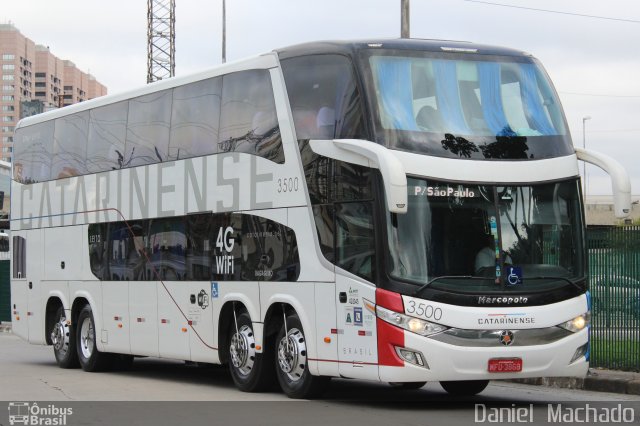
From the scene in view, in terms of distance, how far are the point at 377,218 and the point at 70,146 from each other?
31.8ft

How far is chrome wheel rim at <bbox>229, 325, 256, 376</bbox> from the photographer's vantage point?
15.8 metres

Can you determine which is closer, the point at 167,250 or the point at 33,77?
the point at 167,250

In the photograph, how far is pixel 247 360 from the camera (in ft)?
52.2

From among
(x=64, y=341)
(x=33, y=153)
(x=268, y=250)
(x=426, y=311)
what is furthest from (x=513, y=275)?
(x=33, y=153)

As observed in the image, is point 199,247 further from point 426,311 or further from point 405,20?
point 405,20

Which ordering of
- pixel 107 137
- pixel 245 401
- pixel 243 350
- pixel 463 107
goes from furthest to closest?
pixel 107 137
pixel 243 350
pixel 245 401
pixel 463 107

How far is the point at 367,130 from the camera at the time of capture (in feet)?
44.3

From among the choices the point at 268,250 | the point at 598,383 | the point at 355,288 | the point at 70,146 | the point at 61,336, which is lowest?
the point at 598,383

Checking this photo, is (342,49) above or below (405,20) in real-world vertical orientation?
below

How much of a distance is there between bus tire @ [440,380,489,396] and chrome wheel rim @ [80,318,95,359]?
7426 mm

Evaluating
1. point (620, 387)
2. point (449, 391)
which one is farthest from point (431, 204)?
point (620, 387)

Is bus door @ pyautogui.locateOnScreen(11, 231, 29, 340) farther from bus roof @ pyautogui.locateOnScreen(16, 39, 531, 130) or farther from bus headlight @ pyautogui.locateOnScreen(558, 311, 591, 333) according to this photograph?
bus headlight @ pyautogui.locateOnScreen(558, 311, 591, 333)

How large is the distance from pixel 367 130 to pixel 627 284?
5.69 metres

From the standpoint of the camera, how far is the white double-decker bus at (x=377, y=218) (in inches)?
516
